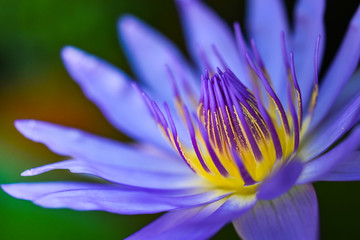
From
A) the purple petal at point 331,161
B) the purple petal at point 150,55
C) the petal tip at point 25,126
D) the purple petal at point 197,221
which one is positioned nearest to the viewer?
the purple petal at point 331,161

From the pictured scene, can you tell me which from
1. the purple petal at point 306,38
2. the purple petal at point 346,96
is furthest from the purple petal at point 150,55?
the purple petal at point 346,96

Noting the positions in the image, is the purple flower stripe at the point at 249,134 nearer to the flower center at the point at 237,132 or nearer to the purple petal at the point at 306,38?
the flower center at the point at 237,132

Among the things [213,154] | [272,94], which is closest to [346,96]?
[272,94]

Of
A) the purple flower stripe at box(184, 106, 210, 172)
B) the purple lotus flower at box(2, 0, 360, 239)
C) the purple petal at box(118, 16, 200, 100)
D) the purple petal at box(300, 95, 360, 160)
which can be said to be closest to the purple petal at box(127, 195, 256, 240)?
the purple lotus flower at box(2, 0, 360, 239)

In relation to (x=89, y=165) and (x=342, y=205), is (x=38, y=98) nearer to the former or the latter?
(x=89, y=165)

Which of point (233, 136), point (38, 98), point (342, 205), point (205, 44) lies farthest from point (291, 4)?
point (38, 98)
